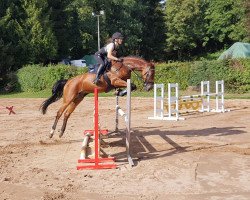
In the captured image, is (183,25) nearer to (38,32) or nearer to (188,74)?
(38,32)

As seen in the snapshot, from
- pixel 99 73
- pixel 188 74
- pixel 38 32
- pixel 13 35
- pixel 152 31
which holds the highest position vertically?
pixel 152 31

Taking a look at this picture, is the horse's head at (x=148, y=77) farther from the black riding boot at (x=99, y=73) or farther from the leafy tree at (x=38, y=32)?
the leafy tree at (x=38, y=32)

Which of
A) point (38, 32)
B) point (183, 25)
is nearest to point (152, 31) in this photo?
point (183, 25)

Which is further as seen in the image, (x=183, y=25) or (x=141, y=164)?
(x=183, y=25)

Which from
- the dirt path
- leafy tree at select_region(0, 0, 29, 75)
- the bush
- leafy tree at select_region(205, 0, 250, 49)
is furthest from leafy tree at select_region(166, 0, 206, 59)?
the dirt path

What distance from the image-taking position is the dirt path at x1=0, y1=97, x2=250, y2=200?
6.59 m

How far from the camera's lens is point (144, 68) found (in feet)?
31.2

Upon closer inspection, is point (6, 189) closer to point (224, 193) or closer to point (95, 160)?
point (95, 160)

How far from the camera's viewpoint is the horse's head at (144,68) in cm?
941

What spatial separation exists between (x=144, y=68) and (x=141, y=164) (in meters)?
2.29

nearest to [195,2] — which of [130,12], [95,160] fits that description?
[130,12]

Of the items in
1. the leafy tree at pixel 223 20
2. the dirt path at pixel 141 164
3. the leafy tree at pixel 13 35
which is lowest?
the dirt path at pixel 141 164

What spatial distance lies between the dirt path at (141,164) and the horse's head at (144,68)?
1.58 metres

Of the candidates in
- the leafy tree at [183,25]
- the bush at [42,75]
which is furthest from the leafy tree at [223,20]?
the bush at [42,75]
